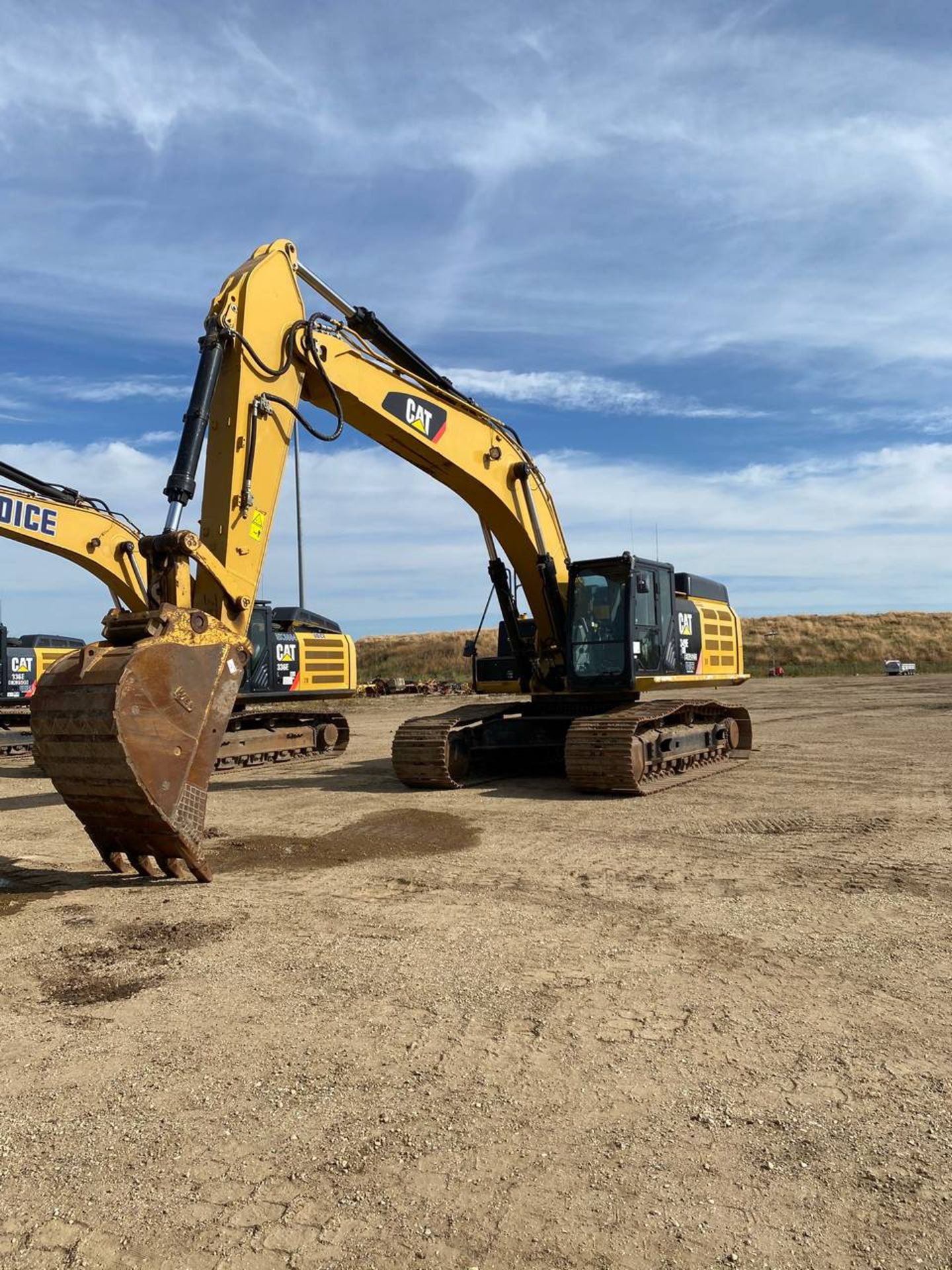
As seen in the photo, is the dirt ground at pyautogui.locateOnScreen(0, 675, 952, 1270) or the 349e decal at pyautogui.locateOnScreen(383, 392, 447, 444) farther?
the 349e decal at pyautogui.locateOnScreen(383, 392, 447, 444)

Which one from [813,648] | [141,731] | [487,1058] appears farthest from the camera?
[813,648]

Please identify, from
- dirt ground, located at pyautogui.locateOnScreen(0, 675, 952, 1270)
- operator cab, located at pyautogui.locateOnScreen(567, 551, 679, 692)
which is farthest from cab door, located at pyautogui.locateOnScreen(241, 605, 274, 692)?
dirt ground, located at pyautogui.locateOnScreen(0, 675, 952, 1270)

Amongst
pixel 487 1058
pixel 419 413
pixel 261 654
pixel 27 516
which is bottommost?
pixel 487 1058

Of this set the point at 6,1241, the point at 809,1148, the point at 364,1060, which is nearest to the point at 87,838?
the point at 364,1060

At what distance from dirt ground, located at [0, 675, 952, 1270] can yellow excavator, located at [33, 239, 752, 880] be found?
42.2 inches

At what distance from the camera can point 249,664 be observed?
563 inches

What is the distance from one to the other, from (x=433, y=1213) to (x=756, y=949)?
2.81 metres

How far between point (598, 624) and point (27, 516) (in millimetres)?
8716

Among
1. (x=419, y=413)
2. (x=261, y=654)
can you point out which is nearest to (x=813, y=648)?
(x=261, y=654)

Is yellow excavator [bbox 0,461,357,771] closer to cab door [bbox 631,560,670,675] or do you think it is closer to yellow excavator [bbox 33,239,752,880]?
yellow excavator [bbox 33,239,752,880]

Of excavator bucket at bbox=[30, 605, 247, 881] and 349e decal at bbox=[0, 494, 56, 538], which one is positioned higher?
349e decal at bbox=[0, 494, 56, 538]

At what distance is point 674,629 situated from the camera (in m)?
12.5

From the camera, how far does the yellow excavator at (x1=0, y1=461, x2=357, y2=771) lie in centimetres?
1460

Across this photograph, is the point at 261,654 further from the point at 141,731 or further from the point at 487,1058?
the point at 487,1058
